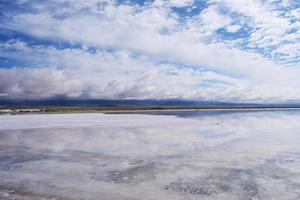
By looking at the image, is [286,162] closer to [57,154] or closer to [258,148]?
[258,148]

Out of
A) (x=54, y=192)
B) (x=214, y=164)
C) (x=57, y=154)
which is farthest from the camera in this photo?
(x=57, y=154)

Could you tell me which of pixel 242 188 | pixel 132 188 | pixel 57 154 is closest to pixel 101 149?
pixel 57 154

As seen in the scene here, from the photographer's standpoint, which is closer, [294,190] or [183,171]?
[294,190]

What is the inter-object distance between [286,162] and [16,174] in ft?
24.3

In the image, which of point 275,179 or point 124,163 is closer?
point 275,179

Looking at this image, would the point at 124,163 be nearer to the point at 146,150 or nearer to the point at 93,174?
the point at 93,174

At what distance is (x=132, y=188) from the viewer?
21.7 feet

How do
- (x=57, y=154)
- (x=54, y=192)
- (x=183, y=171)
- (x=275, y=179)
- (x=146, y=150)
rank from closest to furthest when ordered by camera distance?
(x=54, y=192) → (x=275, y=179) → (x=183, y=171) → (x=57, y=154) → (x=146, y=150)

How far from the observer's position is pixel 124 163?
9094 millimetres

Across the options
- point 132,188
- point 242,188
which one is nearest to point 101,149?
point 132,188

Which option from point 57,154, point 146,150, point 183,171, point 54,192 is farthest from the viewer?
point 146,150

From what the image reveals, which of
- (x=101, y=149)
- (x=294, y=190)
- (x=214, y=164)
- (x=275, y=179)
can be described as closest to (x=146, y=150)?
(x=101, y=149)

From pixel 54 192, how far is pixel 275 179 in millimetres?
4914

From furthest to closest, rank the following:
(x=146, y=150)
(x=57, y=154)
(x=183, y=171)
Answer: (x=146, y=150)
(x=57, y=154)
(x=183, y=171)
